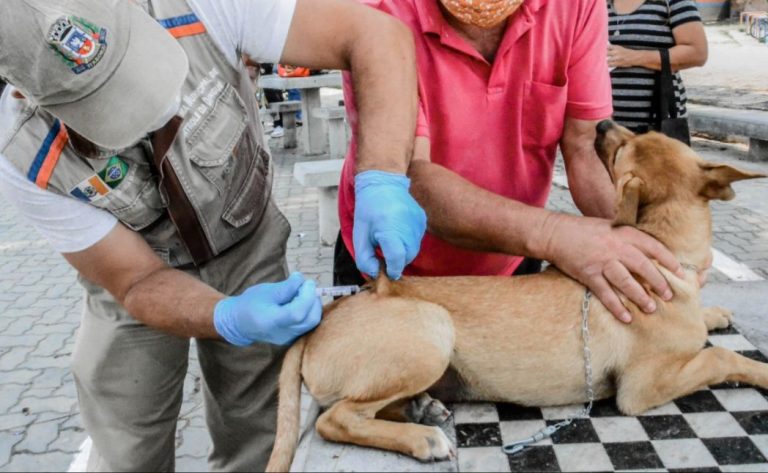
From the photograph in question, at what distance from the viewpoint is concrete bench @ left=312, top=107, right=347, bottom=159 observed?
9.82 m

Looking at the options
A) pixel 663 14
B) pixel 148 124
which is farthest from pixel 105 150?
pixel 663 14

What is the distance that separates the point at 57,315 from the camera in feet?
20.5

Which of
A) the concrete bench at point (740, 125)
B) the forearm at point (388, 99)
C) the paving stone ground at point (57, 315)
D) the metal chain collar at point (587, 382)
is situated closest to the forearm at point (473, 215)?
the forearm at point (388, 99)

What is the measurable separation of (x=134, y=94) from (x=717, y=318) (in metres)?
2.38

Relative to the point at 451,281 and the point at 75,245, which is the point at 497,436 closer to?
the point at 451,281

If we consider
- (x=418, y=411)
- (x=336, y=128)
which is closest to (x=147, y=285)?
(x=418, y=411)

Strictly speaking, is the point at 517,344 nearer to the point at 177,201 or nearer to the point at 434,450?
the point at 434,450

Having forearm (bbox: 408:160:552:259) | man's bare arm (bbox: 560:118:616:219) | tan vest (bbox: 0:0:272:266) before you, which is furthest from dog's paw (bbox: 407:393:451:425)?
man's bare arm (bbox: 560:118:616:219)

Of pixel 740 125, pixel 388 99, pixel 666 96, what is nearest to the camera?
pixel 388 99

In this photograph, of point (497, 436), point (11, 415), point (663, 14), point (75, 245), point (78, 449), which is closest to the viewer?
point (497, 436)

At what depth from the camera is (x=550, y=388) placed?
249cm

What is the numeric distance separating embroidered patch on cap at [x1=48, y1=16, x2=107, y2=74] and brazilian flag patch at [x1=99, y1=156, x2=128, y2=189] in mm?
432

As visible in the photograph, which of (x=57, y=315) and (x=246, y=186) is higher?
(x=246, y=186)

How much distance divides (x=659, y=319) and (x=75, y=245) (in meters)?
Answer: 2.04
